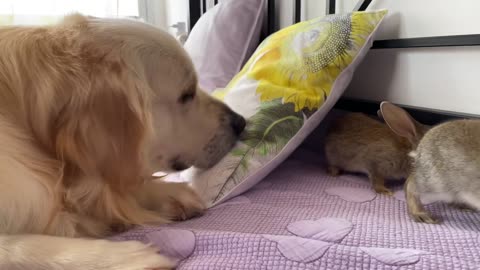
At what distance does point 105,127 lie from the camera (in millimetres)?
771

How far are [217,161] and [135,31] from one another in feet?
1.12

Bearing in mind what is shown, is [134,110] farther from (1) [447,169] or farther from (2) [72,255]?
(1) [447,169]

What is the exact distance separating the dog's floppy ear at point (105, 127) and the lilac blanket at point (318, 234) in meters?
0.13

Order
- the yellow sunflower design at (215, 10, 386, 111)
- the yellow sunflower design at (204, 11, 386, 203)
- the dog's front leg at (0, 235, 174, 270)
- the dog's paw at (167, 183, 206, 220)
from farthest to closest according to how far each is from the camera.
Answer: the yellow sunflower design at (215, 10, 386, 111), the yellow sunflower design at (204, 11, 386, 203), the dog's paw at (167, 183, 206, 220), the dog's front leg at (0, 235, 174, 270)

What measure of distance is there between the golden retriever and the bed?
82 millimetres

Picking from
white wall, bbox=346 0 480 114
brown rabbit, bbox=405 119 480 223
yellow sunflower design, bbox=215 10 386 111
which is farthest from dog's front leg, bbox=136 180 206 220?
white wall, bbox=346 0 480 114

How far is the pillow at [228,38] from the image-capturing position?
6.01 ft

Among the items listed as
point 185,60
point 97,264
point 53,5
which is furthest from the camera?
point 53,5

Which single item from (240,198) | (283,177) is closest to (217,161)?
(240,198)

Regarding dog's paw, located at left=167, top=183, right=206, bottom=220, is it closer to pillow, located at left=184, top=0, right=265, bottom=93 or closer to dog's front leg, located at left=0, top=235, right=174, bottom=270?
dog's front leg, located at left=0, top=235, right=174, bottom=270

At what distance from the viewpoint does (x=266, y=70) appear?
125 cm

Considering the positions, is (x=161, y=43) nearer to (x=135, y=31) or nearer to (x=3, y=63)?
(x=135, y=31)

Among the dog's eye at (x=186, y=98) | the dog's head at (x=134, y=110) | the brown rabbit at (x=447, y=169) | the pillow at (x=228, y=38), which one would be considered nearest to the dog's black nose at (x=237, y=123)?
the dog's head at (x=134, y=110)

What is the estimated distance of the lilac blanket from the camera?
0.63 m
